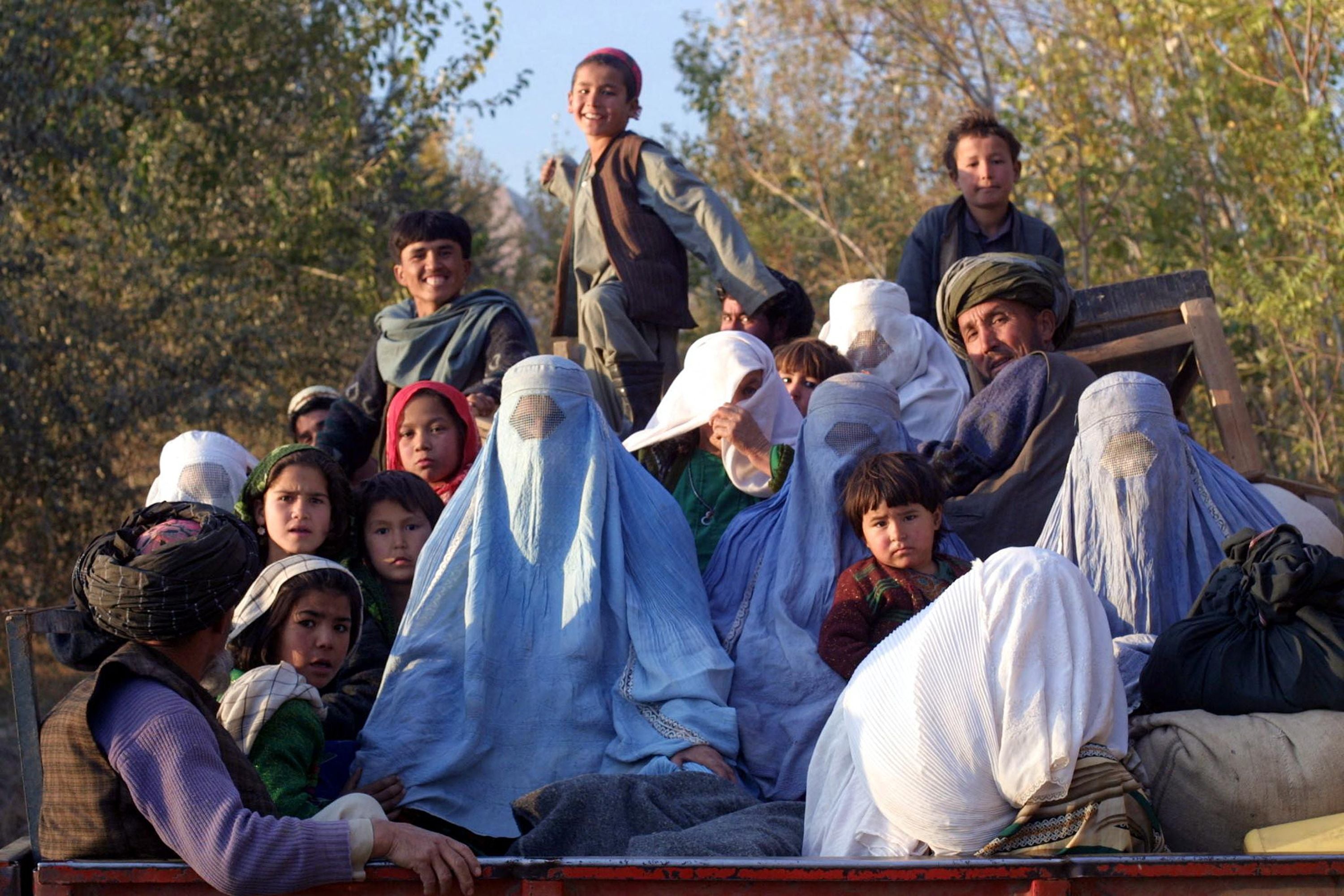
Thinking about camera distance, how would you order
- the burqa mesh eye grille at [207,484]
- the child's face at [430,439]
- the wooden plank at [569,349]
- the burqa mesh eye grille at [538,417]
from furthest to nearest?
the wooden plank at [569,349], the burqa mesh eye grille at [207,484], the child's face at [430,439], the burqa mesh eye grille at [538,417]

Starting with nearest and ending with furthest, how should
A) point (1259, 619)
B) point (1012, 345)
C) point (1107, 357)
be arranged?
1. point (1259, 619)
2. point (1012, 345)
3. point (1107, 357)

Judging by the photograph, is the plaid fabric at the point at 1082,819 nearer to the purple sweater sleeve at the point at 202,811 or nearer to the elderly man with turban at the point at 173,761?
the elderly man with turban at the point at 173,761

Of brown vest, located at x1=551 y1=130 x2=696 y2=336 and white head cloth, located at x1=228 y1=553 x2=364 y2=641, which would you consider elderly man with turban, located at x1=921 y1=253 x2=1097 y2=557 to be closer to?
brown vest, located at x1=551 y1=130 x2=696 y2=336

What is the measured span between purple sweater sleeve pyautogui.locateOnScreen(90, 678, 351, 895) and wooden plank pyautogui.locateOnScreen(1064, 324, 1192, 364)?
4.14 meters

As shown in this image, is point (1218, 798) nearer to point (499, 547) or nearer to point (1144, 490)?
point (1144, 490)

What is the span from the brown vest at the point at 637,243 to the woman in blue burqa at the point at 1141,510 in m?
2.30

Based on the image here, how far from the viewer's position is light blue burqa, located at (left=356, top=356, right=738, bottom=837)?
3.78 m

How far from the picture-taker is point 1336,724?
3.18m

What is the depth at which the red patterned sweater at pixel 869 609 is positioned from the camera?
3887mm

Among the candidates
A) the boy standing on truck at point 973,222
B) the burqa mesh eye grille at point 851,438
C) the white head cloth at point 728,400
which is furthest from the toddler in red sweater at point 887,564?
the boy standing on truck at point 973,222

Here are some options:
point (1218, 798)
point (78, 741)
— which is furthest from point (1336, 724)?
point (78, 741)

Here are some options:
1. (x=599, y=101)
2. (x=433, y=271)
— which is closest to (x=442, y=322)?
(x=433, y=271)

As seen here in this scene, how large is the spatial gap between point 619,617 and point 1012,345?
193 centimetres

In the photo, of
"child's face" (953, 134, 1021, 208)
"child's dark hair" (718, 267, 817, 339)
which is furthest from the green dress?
"child's face" (953, 134, 1021, 208)
